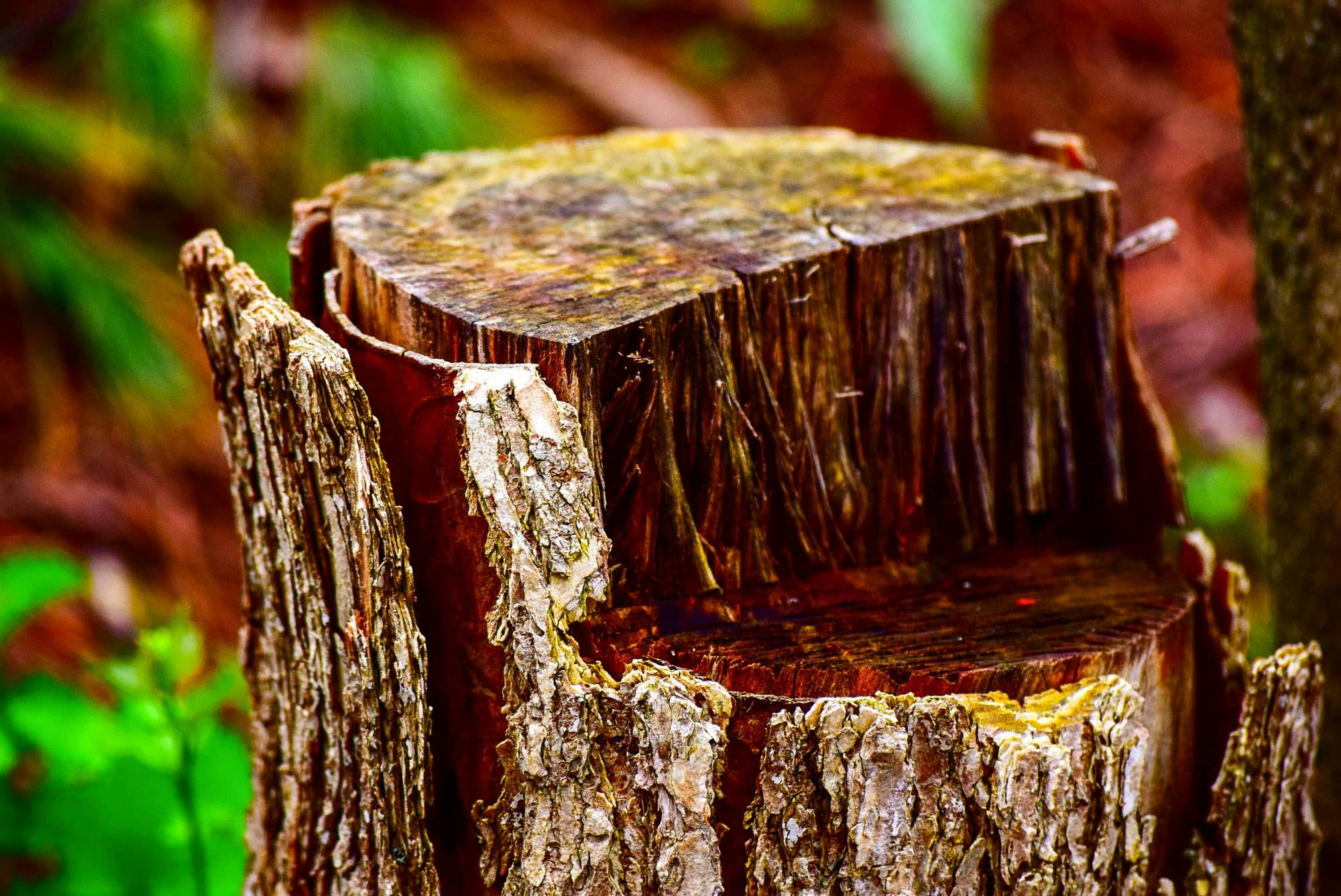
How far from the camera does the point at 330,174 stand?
11.1 feet

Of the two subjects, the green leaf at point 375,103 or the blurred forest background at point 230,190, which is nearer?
the blurred forest background at point 230,190

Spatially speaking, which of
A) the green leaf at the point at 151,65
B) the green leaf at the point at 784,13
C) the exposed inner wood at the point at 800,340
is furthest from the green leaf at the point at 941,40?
the green leaf at the point at 151,65

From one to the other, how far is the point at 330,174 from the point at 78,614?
1.38m

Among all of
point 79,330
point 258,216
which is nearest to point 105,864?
point 79,330

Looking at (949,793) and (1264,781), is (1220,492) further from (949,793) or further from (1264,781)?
(949,793)

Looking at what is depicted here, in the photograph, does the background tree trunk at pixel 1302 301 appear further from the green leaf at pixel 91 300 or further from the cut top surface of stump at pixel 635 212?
the green leaf at pixel 91 300

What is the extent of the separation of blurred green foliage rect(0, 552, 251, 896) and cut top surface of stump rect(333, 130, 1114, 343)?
1.94ft

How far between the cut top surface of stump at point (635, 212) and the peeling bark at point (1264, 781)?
519mm

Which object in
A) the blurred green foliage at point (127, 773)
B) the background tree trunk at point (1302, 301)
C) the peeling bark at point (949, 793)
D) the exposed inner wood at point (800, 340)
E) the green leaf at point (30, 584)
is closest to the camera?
the peeling bark at point (949, 793)

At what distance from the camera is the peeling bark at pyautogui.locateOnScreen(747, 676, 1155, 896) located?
946mm

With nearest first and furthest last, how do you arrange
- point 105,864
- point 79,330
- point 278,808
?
point 278,808 < point 105,864 < point 79,330

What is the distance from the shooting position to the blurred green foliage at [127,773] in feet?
4.72

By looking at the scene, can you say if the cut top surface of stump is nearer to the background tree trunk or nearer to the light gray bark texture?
the light gray bark texture

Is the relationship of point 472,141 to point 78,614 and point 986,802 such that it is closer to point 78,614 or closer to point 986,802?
point 78,614
